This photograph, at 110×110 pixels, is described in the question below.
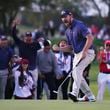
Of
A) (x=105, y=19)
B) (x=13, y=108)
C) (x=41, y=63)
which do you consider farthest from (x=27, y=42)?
(x=105, y=19)

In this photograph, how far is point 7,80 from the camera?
18.9 m

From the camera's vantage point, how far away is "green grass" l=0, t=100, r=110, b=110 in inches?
558

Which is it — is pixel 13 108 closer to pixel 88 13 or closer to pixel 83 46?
pixel 83 46

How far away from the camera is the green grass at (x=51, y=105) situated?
14.2 m

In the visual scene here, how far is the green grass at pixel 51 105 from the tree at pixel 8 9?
110ft

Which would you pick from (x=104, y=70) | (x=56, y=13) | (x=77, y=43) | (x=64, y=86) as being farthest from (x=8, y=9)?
(x=77, y=43)

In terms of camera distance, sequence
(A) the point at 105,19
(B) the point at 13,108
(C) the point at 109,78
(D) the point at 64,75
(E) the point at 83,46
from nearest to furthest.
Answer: (B) the point at 13,108, (E) the point at 83,46, (C) the point at 109,78, (D) the point at 64,75, (A) the point at 105,19

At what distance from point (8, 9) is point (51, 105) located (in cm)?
3616

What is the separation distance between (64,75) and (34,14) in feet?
162

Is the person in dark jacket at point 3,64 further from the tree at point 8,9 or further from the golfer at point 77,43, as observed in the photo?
the tree at point 8,9

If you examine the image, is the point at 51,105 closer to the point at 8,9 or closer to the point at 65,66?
the point at 65,66

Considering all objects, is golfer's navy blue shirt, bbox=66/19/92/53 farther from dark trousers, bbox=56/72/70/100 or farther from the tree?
the tree

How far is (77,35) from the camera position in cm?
1538

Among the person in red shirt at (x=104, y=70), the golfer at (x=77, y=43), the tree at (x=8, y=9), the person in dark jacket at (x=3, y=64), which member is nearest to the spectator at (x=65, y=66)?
the person in red shirt at (x=104, y=70)
